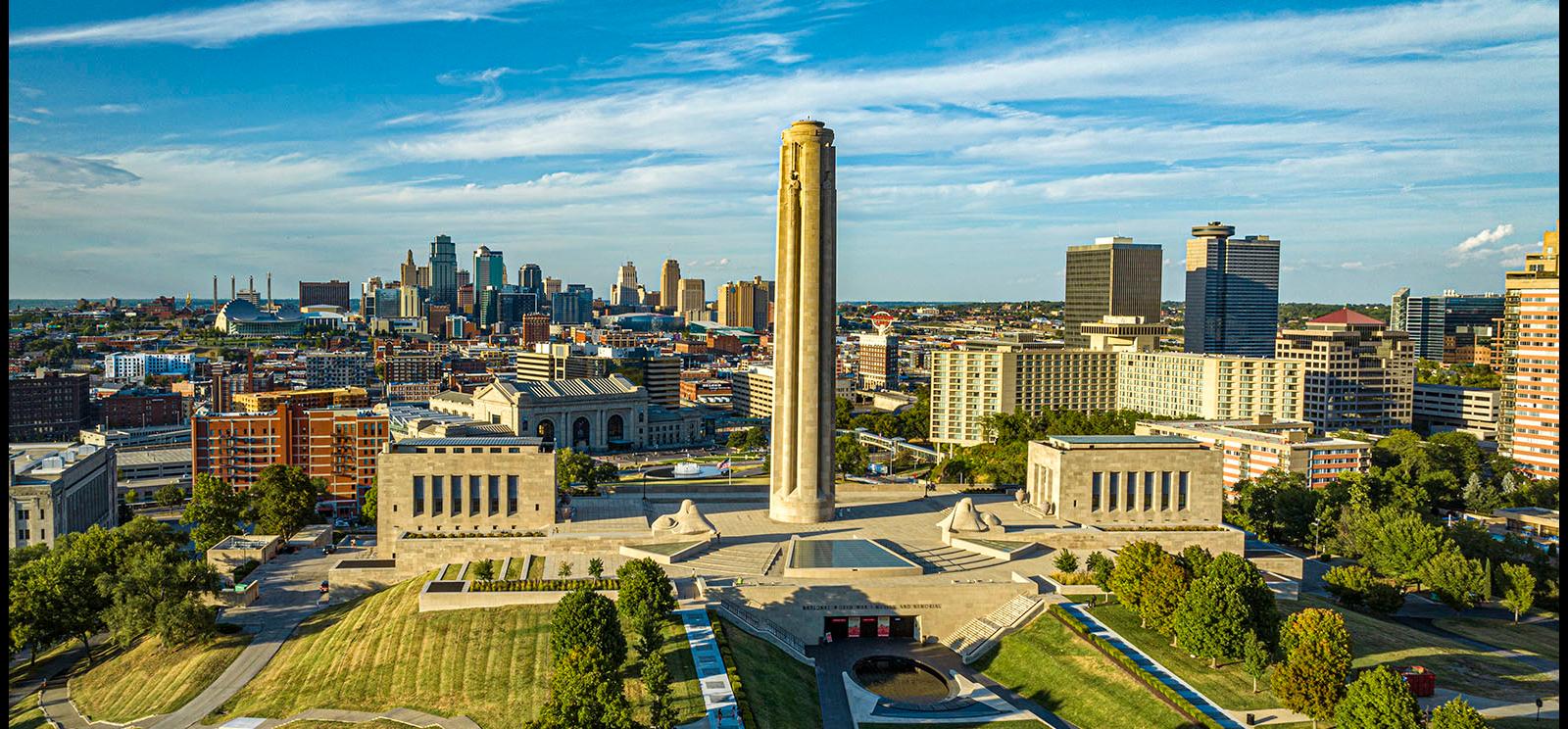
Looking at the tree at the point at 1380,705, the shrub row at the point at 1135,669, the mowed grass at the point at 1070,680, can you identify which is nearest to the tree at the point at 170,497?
the mowed grass at the point at 1070,680

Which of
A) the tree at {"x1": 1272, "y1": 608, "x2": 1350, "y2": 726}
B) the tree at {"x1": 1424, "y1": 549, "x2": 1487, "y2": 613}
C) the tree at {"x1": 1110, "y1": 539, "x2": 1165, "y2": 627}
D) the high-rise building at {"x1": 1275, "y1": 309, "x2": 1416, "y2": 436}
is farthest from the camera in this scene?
the high-rise building at {"x1": 1275, "y1": 309, "x2": 1416, "y2": 436}

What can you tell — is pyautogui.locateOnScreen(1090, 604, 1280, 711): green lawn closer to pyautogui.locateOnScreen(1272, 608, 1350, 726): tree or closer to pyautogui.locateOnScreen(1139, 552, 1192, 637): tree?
pyautogui.locateOnScreen(1139, 552, 1192, 637): tree

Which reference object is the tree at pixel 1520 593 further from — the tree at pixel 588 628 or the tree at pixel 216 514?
the tree at pixel 216 514

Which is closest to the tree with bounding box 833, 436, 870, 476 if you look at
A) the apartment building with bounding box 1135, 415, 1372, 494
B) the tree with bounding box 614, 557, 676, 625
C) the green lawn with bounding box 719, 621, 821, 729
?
the apartment building with bounding box 1135, 415, 1372, 494

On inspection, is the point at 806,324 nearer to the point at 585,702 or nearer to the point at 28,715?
the point at 585,702

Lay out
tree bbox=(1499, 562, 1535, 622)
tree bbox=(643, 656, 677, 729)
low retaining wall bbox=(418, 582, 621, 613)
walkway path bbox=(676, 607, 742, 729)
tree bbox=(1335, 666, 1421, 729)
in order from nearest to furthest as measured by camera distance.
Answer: tree bbox=(1335, 666, 1421, 729), tree bbox=(643, 656, 677, 729), walkway path bbox=(676, 607, 742, 729), low retaining wall bbox=(418, 582, 621, 613), tree bbox=(1499, 562, 1535, 622)

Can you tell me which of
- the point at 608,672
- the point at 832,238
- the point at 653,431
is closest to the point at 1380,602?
the point at 832,238

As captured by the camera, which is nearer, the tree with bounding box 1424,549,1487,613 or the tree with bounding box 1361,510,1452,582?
the tree with bounding box 1424,549,1487,613
